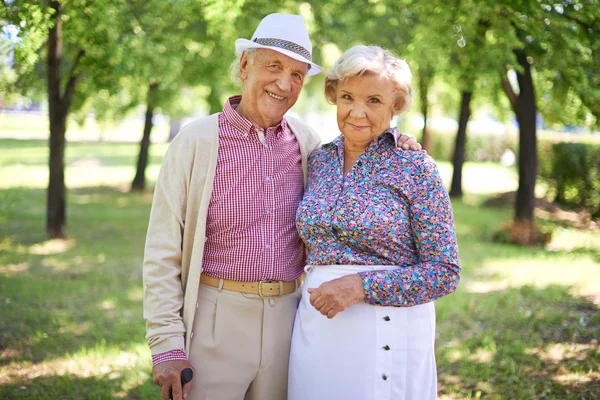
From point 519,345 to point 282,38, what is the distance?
4.37 m

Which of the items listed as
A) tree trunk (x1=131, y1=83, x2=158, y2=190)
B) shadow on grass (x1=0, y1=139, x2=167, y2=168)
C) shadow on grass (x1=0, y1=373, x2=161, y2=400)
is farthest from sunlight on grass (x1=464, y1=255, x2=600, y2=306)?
shadow on grass (x1=0, y1=139, x2=167, y2=168)

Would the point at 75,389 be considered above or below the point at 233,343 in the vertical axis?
below

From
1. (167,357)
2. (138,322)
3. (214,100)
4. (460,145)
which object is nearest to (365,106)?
(167,357)

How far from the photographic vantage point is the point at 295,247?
2.90 metres

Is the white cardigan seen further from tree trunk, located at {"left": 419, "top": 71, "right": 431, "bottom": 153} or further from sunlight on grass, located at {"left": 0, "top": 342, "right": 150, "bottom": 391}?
tree trunk, located at {"left": 419, "top": 71, "right": 431, "bottom": 153}

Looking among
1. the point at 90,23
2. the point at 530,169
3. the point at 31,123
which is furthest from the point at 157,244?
the point at 31,123

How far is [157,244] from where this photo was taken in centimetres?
271

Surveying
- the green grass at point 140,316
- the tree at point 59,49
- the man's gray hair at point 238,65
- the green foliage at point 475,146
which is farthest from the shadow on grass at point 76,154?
the man's gray hair at point 238,65

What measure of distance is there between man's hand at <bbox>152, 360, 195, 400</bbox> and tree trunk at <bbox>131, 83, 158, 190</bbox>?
12.7 meters

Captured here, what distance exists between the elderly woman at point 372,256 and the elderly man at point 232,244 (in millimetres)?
142

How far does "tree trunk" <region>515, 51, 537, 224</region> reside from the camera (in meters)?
10.5

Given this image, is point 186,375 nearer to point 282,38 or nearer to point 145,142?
point 282,38

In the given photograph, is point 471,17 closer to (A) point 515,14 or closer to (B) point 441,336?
(A) point 515,14

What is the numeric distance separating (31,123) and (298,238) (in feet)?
113
